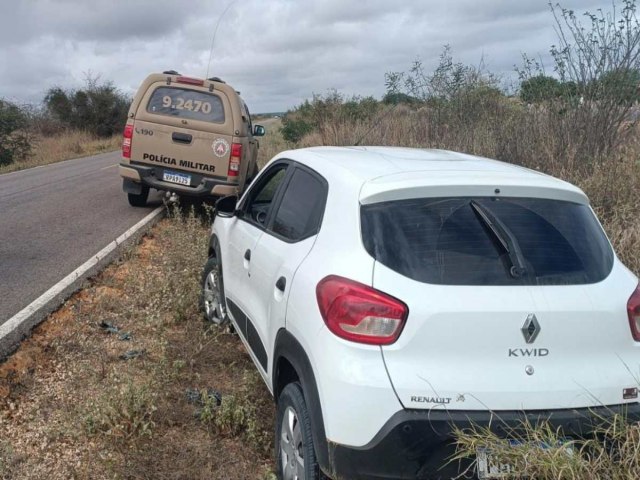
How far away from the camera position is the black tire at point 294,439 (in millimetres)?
2854

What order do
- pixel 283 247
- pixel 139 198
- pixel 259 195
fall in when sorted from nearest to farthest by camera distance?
pixel 283 247 → pixel 259 195 → pixel 139 198

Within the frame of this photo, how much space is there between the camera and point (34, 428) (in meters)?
3.89

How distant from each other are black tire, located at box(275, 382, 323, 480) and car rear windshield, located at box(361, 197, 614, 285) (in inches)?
31.5

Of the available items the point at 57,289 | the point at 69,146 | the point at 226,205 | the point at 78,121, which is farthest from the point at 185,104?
the point at 78,121

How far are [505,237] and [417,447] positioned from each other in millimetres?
996

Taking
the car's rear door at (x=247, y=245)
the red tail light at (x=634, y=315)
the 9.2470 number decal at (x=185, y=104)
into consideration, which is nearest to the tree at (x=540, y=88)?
the 9.2470 number decal at (x=185, y=104)

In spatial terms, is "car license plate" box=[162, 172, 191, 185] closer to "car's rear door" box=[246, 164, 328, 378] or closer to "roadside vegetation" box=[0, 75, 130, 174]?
"car's rear door" box=[246, 164, 328, 378]

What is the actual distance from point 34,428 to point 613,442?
10.6ft

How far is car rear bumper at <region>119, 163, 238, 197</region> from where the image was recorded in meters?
10.1

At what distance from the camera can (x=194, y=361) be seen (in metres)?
4.81

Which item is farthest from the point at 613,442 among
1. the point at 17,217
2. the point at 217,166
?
the point at 17,217

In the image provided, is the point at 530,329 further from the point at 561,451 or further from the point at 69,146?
the point at 69,146

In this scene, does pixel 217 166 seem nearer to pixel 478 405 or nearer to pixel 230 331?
pixel 230 331

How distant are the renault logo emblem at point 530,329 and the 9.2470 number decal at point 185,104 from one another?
27.9 feet
